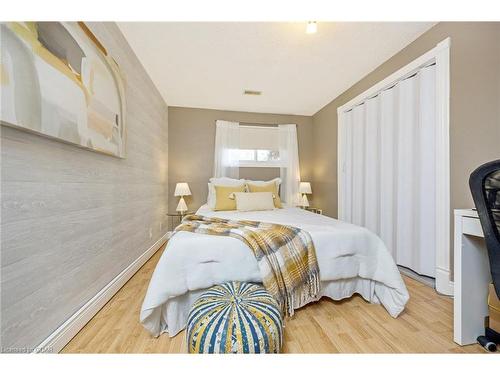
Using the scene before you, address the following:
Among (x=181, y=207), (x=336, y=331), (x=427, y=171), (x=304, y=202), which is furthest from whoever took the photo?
(x=304, y=202)

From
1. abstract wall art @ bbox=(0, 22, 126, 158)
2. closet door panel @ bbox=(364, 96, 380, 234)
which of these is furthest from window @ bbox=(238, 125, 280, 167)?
abstract wall art @ bbox=(0, 22, 126, 158)

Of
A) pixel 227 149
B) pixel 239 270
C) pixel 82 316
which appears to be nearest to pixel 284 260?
pixel 239 270

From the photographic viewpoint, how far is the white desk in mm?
1236

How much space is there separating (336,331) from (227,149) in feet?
10.4

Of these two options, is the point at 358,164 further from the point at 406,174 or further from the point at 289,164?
the point at 289,164

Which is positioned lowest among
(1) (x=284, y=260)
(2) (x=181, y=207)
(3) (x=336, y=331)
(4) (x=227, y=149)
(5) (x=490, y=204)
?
(3) (x=336, y=331)

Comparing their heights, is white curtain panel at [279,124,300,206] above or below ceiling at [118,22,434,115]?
below

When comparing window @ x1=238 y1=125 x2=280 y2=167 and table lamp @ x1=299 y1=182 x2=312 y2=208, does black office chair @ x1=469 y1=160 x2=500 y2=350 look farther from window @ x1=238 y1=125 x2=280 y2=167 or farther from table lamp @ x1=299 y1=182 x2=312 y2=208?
window @ x1=238 y1=125 x2=280 y2=167

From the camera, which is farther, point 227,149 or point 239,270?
point 227,149

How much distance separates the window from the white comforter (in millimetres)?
2506

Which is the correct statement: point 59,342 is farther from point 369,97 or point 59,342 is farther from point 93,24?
point 369,97

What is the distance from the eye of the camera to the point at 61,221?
125 centimetres

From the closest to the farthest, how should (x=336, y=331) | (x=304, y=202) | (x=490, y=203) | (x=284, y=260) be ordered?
(x=490, y=203) < (x=336, y=331) < (x=284, y=260) < (x=304, y=202)

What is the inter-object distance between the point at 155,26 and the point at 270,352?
2.52m
